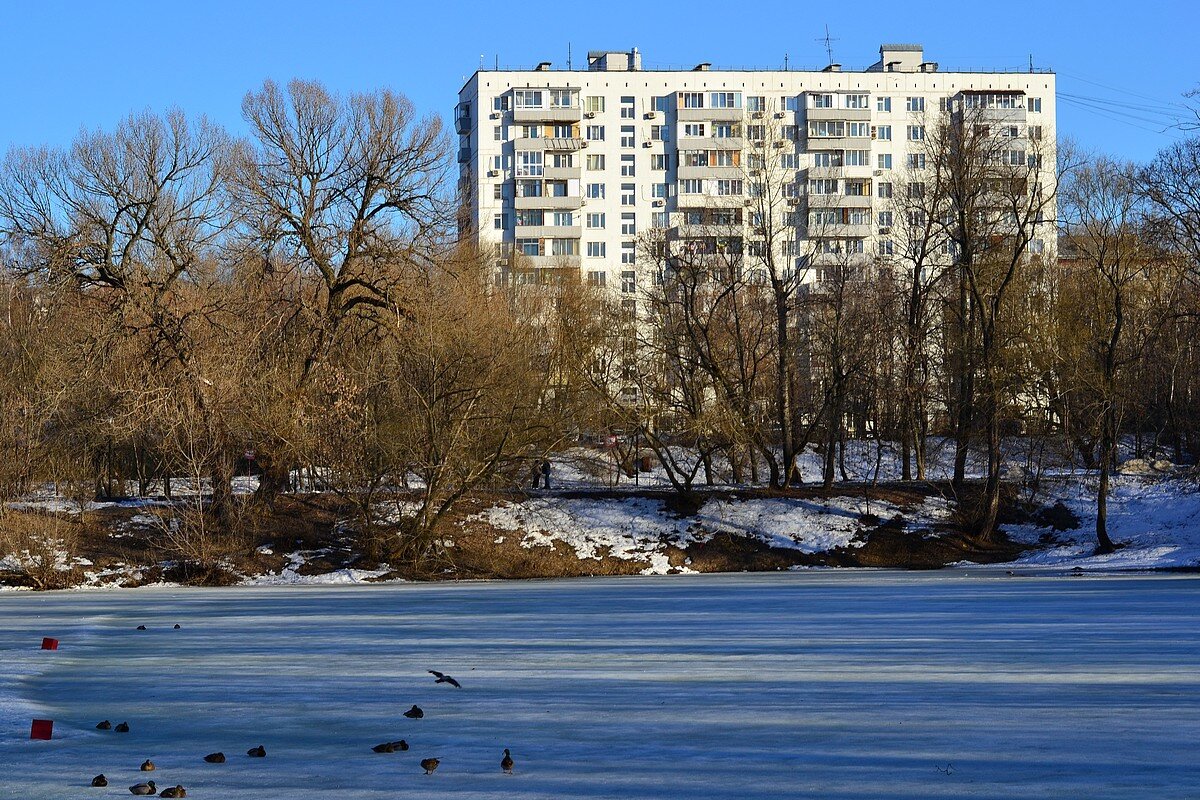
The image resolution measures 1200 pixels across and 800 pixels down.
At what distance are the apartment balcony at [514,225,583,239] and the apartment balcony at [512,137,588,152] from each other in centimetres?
607

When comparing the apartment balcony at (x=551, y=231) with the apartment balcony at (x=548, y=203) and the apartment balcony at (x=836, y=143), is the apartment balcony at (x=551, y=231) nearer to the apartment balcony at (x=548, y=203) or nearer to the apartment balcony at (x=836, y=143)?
the apartment balcony at (x=548, y=203)

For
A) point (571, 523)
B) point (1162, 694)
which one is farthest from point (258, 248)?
point (1162, 694)

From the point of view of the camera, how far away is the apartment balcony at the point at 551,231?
325 ft

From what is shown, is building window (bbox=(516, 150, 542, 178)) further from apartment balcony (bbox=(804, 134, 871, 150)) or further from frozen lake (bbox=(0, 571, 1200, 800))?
frozen lake (bbox=(0, 571, 1200, 800))

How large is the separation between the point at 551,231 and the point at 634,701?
8860 centimetres

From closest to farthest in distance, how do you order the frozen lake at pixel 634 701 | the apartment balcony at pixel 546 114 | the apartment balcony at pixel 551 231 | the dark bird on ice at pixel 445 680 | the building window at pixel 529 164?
the frozen lake at pixel 634 701
the dark bird on ice at pixel 445 680
the apartment balcony at pixel 546 114
the apartment balcony at pixel 551 231
the building window at pixel 529 164

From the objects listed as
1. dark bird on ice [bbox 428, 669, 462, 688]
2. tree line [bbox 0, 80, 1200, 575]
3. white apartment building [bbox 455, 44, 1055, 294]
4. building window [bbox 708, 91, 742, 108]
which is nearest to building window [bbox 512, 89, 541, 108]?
white apartment building [bbox 455, 44, 1055, 294]

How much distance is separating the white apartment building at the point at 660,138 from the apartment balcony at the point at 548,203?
0.36ft

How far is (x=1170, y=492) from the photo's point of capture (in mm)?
44875

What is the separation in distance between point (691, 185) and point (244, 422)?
6749 centimetres

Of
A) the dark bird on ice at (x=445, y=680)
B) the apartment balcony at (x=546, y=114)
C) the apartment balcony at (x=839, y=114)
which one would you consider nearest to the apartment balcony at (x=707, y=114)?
the apartment balcony at (x=839, y=114)

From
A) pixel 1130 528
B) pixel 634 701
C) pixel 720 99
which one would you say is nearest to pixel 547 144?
pixel 720 99

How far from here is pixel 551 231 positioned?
99562 mm

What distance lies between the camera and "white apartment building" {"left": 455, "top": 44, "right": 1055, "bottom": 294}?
99.4m
